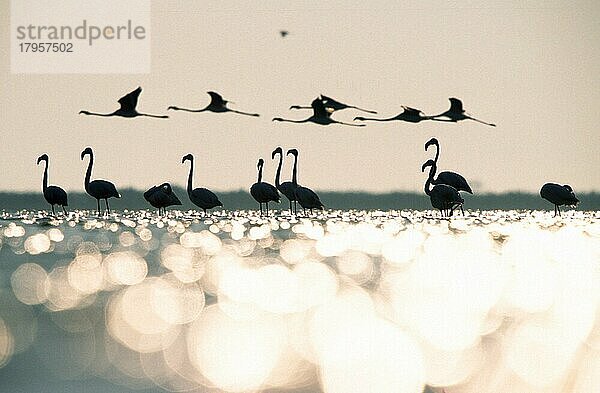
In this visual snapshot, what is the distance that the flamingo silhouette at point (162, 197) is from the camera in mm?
38625

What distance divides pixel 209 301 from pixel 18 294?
6.72ft

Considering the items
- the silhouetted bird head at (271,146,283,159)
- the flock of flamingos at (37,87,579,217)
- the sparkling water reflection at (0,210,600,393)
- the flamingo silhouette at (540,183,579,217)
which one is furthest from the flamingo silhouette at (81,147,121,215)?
the sparkling water reflection at (0,210,600,393)

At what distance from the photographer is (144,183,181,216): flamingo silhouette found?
38.6 metres

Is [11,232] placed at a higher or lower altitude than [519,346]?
lower

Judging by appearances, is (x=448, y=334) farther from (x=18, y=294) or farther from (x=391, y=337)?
(x=18, y=294)

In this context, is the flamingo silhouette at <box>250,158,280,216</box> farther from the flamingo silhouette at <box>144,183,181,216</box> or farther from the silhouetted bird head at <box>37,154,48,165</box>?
the silhouetted bird head at <box>37,154,48,165</box>

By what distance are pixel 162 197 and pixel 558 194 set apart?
1432cm

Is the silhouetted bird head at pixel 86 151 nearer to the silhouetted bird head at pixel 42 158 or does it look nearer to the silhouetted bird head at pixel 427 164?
the silhouetted bird head at pixel 42 158

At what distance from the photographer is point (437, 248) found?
19.1 metres

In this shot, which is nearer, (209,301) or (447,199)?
(209,301)

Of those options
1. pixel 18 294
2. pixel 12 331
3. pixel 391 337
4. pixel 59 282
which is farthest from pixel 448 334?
pixel 59 282

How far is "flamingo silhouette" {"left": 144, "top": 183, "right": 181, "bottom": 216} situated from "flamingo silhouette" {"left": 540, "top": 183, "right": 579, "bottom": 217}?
13.4 meters

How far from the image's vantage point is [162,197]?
3866 cm

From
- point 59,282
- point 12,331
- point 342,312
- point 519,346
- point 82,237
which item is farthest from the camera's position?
point 82,237
